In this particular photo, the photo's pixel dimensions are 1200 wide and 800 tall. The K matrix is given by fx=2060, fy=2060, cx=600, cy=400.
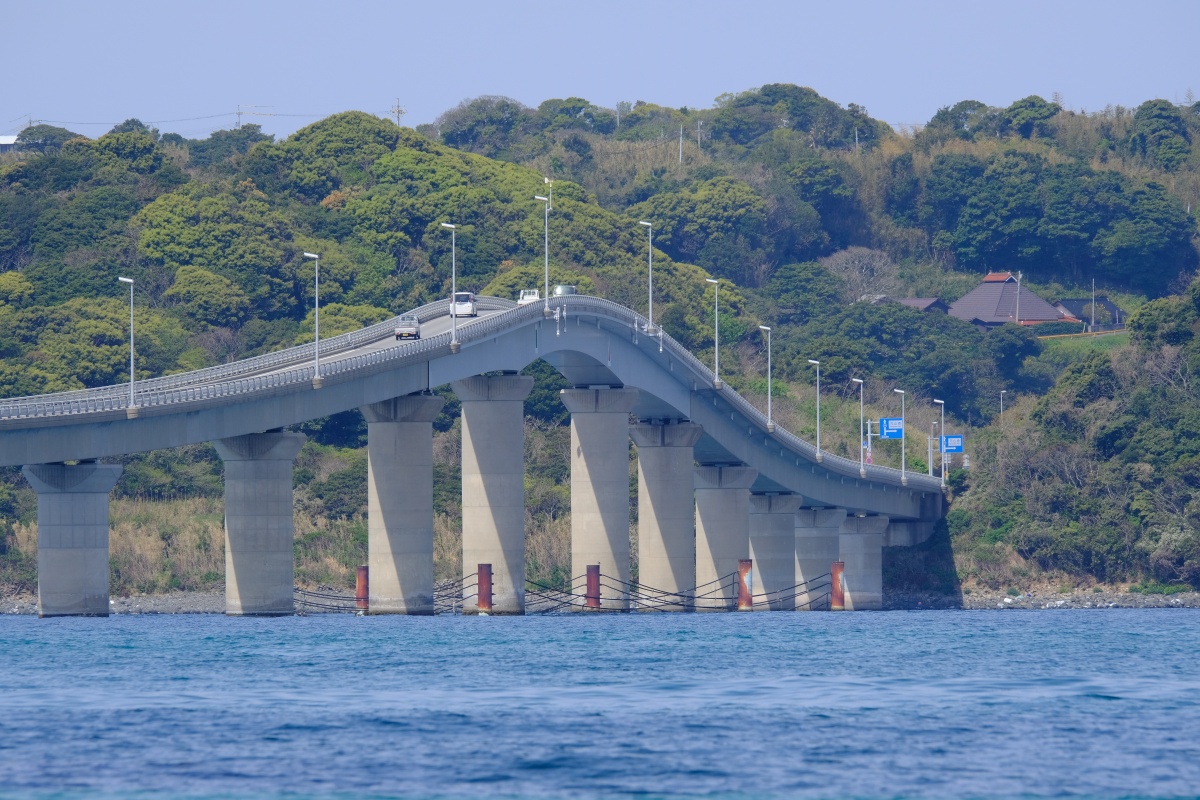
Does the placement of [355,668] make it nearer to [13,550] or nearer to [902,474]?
[13,550]

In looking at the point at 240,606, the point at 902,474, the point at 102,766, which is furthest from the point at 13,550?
the point at 102,766

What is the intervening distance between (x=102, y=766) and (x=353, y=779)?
579 cm

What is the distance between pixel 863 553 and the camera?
15038 cm

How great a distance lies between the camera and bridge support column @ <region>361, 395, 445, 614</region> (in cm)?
10569

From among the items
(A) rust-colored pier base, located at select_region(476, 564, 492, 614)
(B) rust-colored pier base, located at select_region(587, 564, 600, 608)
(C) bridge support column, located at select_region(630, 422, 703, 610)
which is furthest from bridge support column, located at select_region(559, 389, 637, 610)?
(A) rust-colored pier base, located at select_region(476, 564, 492, 614)

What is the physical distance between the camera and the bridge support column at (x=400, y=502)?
106 metres

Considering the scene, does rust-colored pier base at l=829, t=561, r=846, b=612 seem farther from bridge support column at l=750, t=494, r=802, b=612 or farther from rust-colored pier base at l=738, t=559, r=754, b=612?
rust-colored pier base at l=738, t=559, r=754, b=612

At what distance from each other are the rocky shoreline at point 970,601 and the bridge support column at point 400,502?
1726 cm

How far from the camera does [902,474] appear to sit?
145000mm

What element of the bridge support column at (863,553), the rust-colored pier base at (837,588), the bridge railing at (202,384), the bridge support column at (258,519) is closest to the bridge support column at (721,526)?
the rust-colored pier base at (837,588)

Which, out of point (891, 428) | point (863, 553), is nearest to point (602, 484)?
point (863, 553)

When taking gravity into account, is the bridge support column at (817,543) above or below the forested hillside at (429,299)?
below

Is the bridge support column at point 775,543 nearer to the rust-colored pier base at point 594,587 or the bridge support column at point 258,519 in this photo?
the rust-colored pier base at point 594,587

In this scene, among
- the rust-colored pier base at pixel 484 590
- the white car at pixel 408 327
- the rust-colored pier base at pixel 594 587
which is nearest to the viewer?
the white car at pixel 408 327
